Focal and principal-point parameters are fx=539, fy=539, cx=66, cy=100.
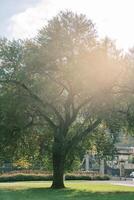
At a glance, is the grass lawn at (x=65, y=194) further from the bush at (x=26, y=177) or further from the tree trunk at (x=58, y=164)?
the bush at (x=26, y=177)

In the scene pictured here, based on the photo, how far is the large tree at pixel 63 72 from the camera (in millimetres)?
35906

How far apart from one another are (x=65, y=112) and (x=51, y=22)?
267 inches

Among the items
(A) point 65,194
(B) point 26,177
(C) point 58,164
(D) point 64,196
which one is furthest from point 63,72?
(B) point 26,177

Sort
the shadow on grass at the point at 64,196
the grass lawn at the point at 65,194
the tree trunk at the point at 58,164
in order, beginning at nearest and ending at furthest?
1. the shadow on grass at the point at 64,196
2. the grass lawn at the point at 65,194
3. the tree trunk at the point at 58,164

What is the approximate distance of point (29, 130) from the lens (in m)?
39.7

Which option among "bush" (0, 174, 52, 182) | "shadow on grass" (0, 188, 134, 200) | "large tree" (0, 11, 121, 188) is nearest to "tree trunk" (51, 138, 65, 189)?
"large tree" (0, 11, 121, 188)

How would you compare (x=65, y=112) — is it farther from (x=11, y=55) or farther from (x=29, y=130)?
(x=11, y=55)

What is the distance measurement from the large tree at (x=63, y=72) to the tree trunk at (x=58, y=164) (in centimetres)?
7

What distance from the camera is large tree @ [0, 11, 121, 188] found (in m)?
35.9

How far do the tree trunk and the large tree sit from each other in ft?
0.24

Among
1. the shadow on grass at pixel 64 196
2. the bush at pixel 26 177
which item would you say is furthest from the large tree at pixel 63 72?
the bush at pixel 26 177

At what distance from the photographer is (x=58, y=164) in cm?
4012

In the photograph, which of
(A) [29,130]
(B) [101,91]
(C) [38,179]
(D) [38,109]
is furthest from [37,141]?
(C) [38,179]

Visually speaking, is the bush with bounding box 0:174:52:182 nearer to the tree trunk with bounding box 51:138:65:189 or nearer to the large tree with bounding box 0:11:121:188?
the tree trunk with bounding box 51:138:65:189
